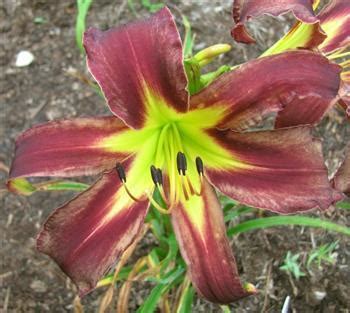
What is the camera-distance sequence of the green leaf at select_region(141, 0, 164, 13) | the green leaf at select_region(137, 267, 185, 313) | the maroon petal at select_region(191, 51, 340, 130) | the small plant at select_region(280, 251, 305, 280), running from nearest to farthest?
the maroon petal at select_region(191, 51, 340, 130), the green leaf at select_region(137, 267, 185, 313), the small plant at select_region(280, 251, 305, 280), the green leaf at select_region(141, 0, 164, 13)

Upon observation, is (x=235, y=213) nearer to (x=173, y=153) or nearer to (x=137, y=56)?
(x=173, y=153)

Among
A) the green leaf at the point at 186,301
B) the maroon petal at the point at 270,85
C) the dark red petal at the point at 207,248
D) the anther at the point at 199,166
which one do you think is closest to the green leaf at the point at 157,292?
the green leaf at the point at 186,301

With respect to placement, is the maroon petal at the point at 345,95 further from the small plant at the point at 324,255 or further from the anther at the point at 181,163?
the small plant at the point at 324,255

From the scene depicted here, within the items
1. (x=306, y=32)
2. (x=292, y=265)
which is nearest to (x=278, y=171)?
(x=306, y=32)

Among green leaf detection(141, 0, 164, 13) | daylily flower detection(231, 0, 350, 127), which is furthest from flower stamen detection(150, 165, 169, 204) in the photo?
green leaf detection(141, 0, 164, 13)

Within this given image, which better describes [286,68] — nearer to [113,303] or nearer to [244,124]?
[244,124]

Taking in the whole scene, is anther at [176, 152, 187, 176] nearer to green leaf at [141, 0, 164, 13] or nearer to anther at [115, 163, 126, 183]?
anther at [115, 163, 126, 183]
